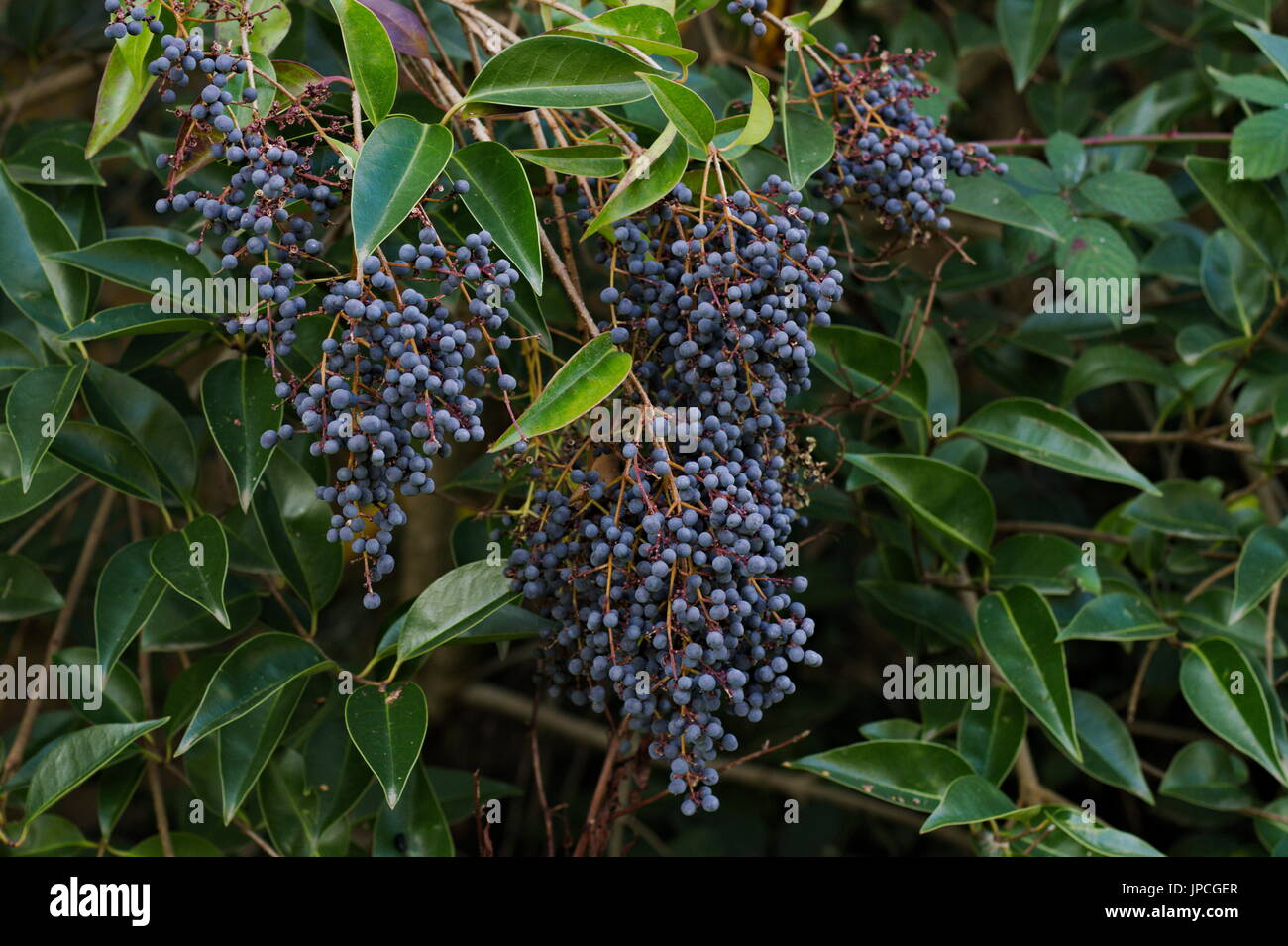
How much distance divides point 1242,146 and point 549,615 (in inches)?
40.2

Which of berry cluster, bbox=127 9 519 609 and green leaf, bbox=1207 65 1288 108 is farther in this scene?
green leaf, bbox=1207 65 1288 108

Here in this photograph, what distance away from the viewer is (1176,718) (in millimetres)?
2090

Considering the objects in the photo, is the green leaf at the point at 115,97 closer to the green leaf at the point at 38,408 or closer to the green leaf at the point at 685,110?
the green leaf at the point at 38,408

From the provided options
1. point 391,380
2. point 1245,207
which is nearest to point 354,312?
point 391,380

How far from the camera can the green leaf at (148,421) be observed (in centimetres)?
121

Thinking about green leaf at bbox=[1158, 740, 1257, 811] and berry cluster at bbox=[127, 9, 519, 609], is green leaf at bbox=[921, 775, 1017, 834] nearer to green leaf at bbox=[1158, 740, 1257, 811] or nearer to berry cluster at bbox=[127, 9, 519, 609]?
green leaf at bbox=[1158, 740, 1257, 811]

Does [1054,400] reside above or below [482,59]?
below

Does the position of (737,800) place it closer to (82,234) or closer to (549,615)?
(549,615)

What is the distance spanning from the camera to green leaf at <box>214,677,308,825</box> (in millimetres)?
1119

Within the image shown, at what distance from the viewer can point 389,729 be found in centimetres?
104

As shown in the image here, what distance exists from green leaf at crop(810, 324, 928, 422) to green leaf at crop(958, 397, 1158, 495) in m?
0.07


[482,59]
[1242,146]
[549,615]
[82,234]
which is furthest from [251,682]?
[1242,146]

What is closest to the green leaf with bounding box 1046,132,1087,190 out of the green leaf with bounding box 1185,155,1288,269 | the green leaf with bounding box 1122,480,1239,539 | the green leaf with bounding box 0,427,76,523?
the green leaf with bounding box 1185,155,1288,269

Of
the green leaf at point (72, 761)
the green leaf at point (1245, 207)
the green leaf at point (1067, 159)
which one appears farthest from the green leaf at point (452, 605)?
the green leaf at point (1245, 207)
